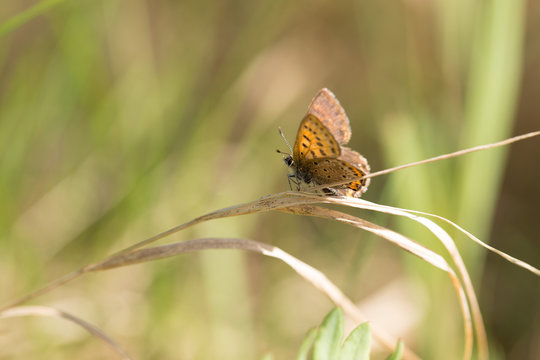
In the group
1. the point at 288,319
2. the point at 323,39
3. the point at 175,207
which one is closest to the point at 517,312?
the point at 288,319

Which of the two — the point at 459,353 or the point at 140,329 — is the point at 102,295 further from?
the point at 459,353

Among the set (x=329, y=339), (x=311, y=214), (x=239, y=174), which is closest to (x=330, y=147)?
(x=311, y=214)

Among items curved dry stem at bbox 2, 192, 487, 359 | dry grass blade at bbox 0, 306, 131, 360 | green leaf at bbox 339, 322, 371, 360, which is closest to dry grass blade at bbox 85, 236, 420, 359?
curved dry stem at bbox 2, 192, 487, 359

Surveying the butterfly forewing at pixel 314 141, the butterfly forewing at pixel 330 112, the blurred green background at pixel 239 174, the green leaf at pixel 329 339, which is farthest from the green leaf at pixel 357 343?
the blurred green background at pixel 239 174

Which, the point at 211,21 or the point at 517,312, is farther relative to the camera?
the point at 211,21

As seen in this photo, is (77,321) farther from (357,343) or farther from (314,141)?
(314,141)

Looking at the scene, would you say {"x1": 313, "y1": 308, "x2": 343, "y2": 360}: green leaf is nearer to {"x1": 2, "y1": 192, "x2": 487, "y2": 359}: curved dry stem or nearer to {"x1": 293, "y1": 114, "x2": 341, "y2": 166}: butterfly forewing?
{"x1": 2, "y1": 192, "x2": 487, "y2": 359}: curved dry stem
